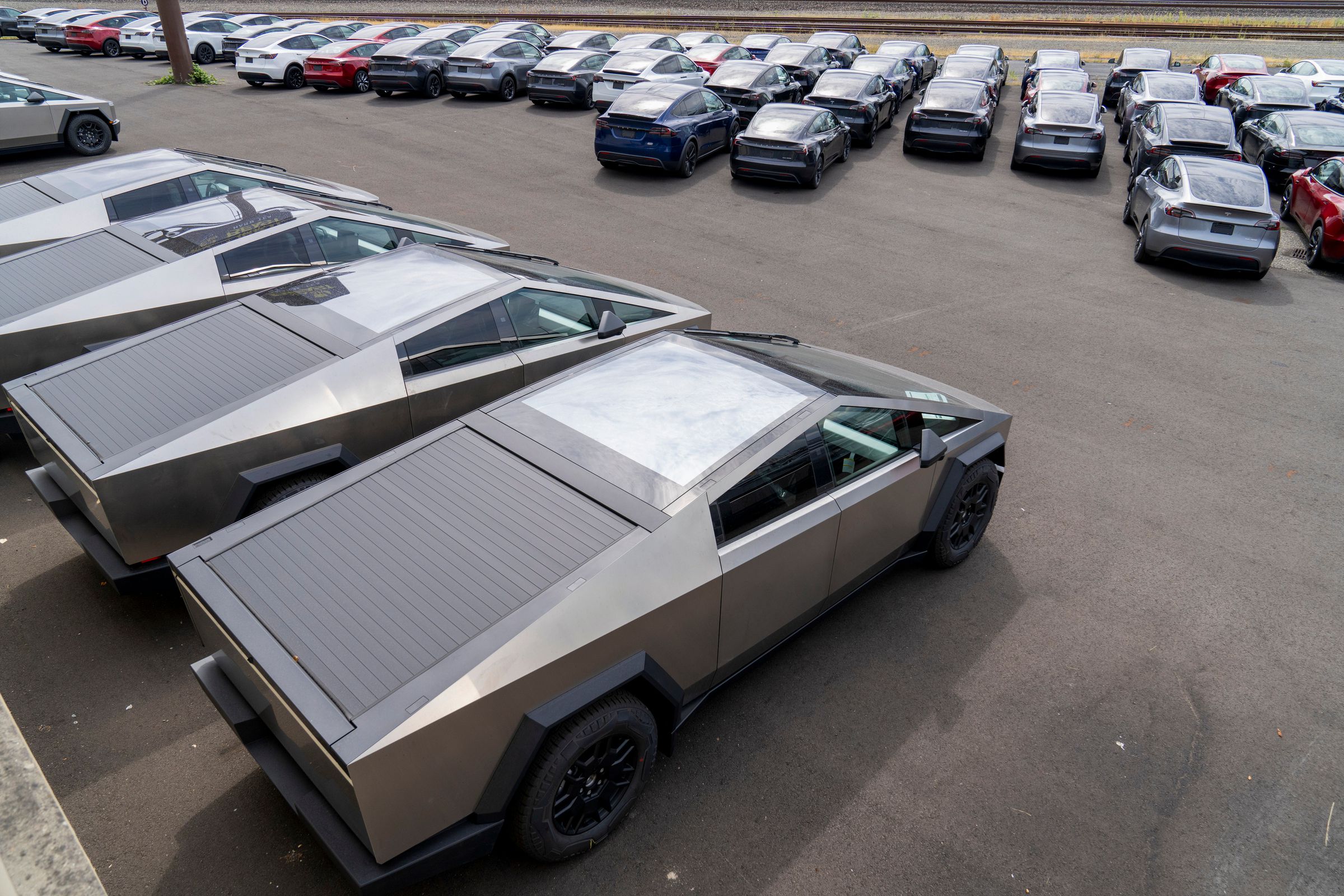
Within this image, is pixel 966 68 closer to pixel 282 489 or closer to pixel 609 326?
pixel 609 326

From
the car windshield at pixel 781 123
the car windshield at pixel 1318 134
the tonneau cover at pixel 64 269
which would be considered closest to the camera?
the tonneau cover at pixel 64 269

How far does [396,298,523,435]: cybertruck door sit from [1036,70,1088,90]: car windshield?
16666 mm

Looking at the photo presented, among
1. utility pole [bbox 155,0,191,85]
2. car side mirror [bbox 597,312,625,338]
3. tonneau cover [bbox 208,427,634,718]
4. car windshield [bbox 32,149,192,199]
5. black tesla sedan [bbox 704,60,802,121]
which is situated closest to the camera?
tonneau cover [bbox 208,427,634,718]

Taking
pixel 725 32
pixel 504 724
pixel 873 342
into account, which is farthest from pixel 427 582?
pixel 725 32

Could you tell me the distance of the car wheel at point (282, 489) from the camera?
449 cm

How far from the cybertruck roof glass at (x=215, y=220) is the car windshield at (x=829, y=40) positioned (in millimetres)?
20223

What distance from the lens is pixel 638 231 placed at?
12156 mm

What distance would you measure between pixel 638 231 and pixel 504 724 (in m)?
10.0

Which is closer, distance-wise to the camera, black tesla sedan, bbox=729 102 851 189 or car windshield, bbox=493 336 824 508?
car windshield, bbox=493 336 824 508

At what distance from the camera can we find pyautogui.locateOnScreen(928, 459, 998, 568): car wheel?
5242 mm

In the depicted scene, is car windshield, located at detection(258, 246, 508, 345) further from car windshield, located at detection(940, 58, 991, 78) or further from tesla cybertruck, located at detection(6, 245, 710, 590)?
car windshield, located at detection(940, 58, 991, 78)

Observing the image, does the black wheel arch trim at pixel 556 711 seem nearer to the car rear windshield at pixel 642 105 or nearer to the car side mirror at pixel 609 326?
the car side mirror at pixel 609 326

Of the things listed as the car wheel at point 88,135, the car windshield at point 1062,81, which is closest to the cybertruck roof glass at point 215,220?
the car wheel at point 88,135

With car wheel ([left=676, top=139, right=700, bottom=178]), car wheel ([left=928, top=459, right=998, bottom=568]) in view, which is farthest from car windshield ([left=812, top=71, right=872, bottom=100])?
car wheel ([left=928, top=459, right=998, bottom=568])
